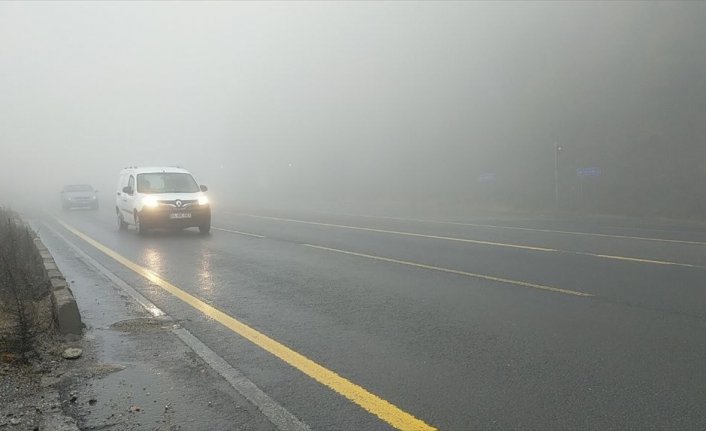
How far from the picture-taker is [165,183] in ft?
53.9

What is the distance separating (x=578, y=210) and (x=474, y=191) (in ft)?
34.3

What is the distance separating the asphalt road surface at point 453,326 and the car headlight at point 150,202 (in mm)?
2572

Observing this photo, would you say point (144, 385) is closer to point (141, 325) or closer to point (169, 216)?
point (141, 325)

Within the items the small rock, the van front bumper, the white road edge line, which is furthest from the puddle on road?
the van front bumper

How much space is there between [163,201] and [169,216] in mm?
433

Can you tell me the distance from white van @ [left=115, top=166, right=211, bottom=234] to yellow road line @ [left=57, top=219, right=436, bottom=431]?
7.71 meters

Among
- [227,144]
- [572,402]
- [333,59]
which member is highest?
[333,59]

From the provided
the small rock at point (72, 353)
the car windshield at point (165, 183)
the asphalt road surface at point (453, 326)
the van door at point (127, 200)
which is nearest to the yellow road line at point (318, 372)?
the asphalt road surface at point (453, 326)

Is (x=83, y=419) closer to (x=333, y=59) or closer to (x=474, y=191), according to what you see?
(x=474, y=191)

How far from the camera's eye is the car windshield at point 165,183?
16172 mm

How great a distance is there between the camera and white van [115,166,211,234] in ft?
50.3

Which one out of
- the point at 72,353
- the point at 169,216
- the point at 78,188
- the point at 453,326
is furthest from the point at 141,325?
the point at 78,188

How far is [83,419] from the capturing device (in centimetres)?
382

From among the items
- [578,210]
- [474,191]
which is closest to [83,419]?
[578,210]
